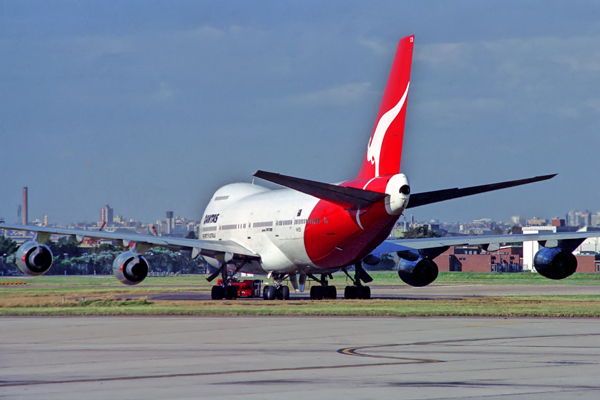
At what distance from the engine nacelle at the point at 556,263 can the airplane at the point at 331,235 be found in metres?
0.04

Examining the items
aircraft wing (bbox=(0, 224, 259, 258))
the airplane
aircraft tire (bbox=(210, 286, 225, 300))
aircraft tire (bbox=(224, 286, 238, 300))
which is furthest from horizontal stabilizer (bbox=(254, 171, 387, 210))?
aircraft wing (bbox=(0, 224, 259, 258))

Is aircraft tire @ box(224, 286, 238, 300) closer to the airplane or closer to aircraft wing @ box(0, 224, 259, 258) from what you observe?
the airplane

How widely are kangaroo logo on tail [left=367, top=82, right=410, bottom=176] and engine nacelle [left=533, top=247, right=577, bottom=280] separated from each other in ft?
27.0

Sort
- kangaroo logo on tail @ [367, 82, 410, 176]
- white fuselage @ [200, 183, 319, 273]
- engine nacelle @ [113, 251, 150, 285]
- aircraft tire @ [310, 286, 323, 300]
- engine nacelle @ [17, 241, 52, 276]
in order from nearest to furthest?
kangaroo logo on tail @ [367, 82, 410, 176], white fuselage @ [200, 183, 319, 273], engine nacelle @ [113, 251, 150, 285], engine nacelle @ [17, 241, 52, 276], aircraft tire @ [310, 286, 323, 300]

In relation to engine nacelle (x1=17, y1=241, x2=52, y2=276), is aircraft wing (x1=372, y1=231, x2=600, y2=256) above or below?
above

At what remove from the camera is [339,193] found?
3003 cm

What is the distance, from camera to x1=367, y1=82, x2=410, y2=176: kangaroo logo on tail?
103ft

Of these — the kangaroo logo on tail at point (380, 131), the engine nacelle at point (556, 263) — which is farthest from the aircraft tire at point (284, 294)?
the engine nacelle at point (556, 263)

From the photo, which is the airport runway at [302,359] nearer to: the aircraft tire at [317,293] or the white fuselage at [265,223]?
the white fuselage at [265,223]

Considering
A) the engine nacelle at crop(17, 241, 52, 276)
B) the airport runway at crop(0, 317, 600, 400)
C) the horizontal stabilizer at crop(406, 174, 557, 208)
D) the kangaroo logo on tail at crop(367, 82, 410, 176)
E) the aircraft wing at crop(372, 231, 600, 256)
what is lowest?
the airport runway at crop(0, 317, 600, 400)

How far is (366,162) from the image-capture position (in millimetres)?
33031

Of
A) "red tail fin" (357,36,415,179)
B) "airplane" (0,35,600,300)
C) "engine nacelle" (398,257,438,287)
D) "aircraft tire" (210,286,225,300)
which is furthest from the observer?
"aircraft tire" (210,286,225,300)

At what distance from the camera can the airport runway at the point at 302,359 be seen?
11484 millimetres

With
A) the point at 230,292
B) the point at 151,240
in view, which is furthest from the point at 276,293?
the point at 151,240
